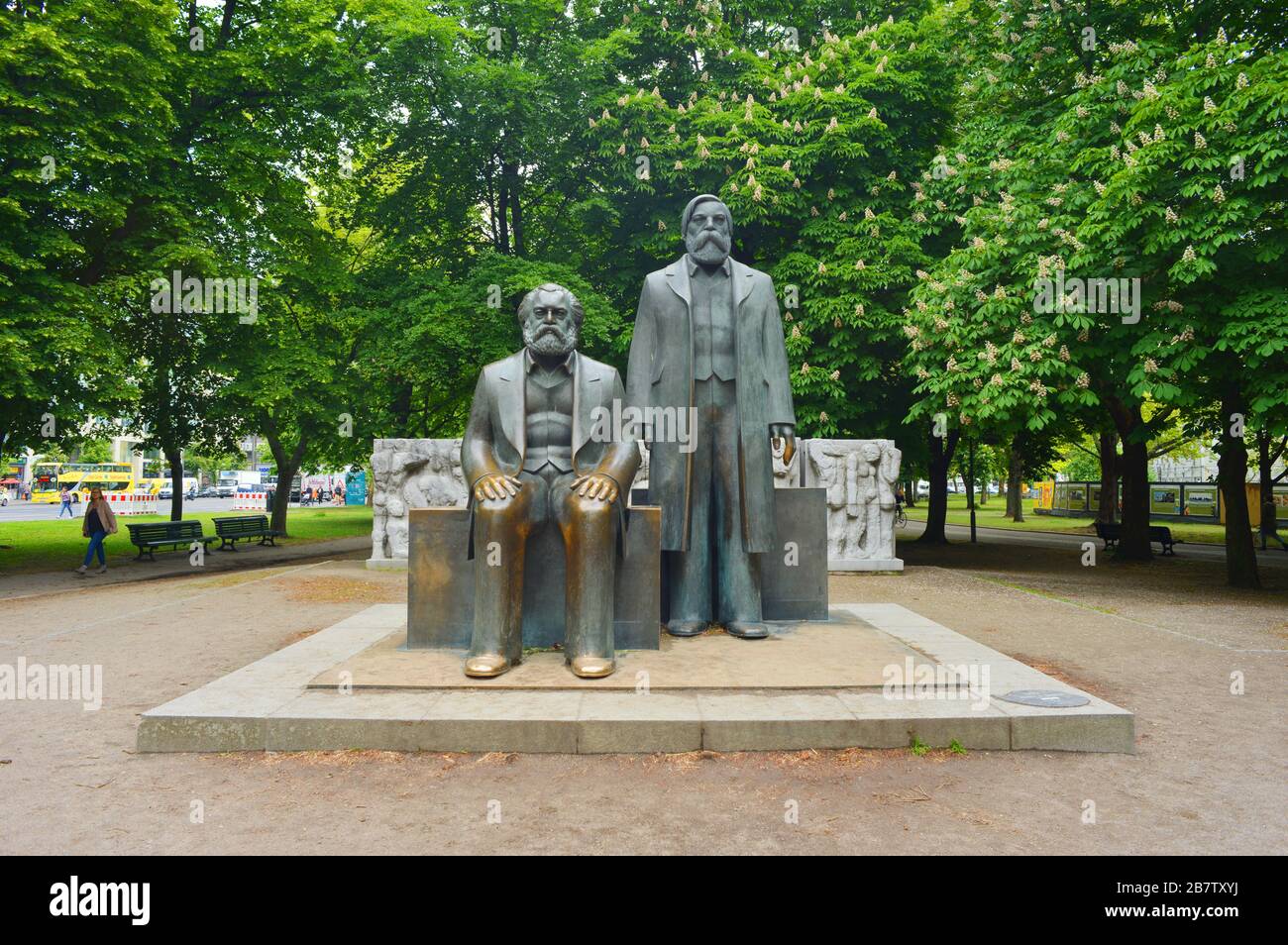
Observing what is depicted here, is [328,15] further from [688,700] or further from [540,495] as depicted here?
[688,700]

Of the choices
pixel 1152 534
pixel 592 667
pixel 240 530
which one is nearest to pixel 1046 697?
pixel 592 667

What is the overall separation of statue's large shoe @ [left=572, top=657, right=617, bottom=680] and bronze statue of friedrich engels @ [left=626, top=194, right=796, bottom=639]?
1.41 m

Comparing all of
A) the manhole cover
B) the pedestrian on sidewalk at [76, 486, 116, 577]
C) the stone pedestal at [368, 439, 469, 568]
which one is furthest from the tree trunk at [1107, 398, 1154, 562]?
the pedestrian on sidewalk at [76, 486, 116, 577]

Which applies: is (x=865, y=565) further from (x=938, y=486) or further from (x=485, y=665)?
(x=485, y=665)

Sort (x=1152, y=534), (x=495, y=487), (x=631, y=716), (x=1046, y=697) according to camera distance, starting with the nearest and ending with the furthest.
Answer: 1. (x=631, y=716)
2. (x=1046, y=697)
3. (x=495, y=487)
4. (x=1152, y=534)

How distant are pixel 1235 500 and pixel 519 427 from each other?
46.4ft

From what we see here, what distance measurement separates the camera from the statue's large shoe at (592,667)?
18.6 feet

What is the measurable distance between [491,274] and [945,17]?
12172 mm

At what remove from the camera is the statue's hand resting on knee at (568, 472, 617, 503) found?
603 cm

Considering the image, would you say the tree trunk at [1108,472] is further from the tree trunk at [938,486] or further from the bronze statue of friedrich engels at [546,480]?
the bronze statue of friedrich engels at [546,480]

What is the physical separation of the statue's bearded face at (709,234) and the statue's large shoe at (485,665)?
3876 mm

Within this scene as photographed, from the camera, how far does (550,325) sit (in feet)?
20.9

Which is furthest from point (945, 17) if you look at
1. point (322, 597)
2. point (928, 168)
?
point (322, 597)

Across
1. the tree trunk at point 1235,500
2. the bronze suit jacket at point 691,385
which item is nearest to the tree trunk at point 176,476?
the bronze suit jacket at point 691,385
